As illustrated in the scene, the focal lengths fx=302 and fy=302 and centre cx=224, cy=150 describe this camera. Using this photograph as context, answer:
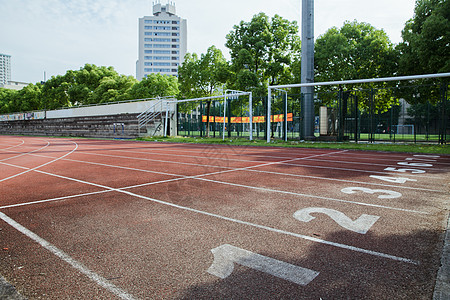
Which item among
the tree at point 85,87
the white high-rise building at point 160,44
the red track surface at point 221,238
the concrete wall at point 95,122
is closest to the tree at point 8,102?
the tree at point 85,87

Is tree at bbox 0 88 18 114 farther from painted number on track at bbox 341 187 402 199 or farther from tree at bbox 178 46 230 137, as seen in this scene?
painted number on track at bbox 341 187 402 199

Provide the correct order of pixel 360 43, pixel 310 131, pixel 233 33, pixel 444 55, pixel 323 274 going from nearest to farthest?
pixel 323 274 → pixel 444 55 → pixel 310 131 → pixel 360 43 → pixel 233 33

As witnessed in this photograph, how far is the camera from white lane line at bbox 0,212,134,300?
2380mm

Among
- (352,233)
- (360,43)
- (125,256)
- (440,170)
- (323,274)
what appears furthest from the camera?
(360,43)

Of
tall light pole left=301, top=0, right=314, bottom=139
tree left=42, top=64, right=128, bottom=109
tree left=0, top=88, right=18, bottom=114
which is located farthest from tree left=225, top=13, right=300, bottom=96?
tree left=0, top=88, right=18, bottom=114

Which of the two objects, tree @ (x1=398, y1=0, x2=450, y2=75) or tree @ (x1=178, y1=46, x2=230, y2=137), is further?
tree @ (x1=178, y1=46, x2=230, y2=137)

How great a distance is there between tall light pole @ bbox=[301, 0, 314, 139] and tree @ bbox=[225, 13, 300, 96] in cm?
665

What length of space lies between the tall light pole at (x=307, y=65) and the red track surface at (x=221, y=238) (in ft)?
52.5

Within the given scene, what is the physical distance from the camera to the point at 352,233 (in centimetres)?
363

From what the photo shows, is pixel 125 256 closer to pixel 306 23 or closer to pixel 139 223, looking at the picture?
pixel 139 223

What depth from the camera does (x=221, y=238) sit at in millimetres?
3488

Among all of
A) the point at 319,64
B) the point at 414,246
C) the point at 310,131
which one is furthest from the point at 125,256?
the point at 319,64

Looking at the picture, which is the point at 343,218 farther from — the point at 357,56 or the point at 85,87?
the point at 85,87

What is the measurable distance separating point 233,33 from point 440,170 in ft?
88.1
